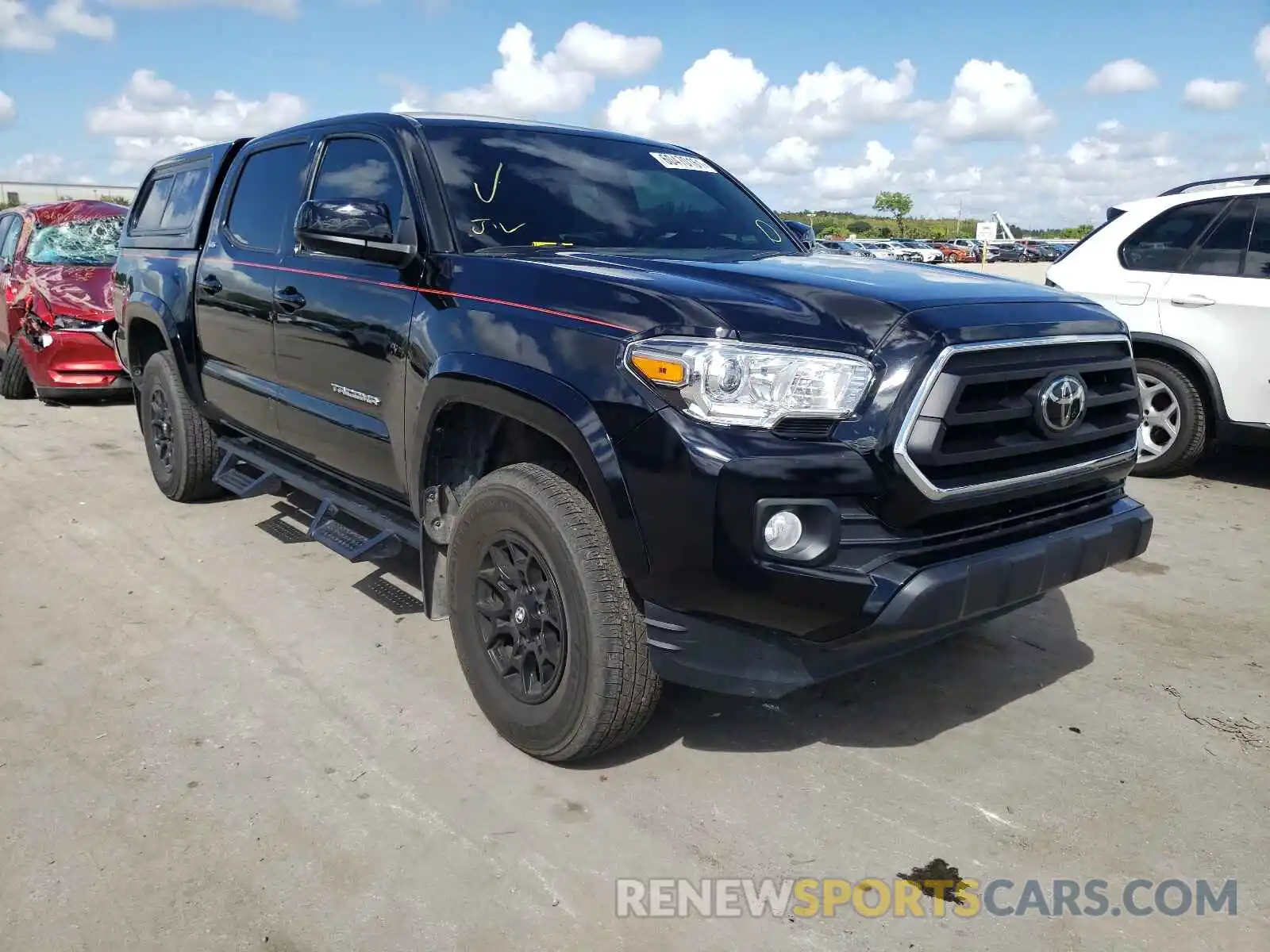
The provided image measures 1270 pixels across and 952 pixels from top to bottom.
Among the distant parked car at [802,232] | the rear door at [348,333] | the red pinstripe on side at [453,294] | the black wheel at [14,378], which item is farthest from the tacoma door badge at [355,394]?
the black wheel at [14,378]

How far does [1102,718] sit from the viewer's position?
3.30m

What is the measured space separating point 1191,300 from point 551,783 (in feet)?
16.7

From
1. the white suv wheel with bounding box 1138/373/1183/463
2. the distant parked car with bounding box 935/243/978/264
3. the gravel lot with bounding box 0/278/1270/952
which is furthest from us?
the distant parked car with bounding box 935/243/978/264

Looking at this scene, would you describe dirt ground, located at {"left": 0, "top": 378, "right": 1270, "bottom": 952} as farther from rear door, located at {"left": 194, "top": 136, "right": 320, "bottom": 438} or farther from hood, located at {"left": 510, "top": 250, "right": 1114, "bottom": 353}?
hood, located at {"left": 510, "top": 250, "right": 1114, "bottom": 353}

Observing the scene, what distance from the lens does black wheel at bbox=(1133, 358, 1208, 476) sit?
19.9 ft

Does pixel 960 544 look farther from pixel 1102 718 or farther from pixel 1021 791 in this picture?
pixel 1102 718

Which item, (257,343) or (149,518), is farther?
(149,518)

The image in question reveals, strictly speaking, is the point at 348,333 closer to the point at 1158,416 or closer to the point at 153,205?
the point at 153,205

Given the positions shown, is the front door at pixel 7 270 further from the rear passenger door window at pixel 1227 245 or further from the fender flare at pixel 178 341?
the rear passenger door window at pixel 1227 245

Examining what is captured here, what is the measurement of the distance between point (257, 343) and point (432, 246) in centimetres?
153

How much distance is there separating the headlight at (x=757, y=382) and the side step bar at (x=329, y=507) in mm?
1537

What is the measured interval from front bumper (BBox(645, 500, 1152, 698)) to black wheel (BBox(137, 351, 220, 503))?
3.79m

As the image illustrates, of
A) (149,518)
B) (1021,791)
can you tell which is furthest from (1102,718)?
(149,518)

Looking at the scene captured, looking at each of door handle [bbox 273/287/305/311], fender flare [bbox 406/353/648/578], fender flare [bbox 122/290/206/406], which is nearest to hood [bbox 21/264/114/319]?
fender flare [bbox 122/290/206/406]
